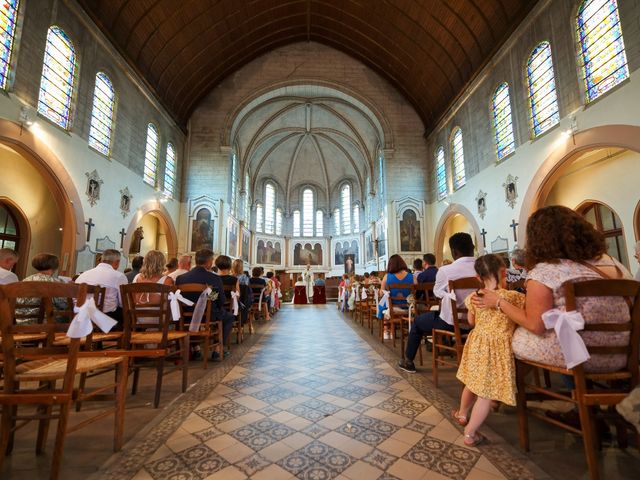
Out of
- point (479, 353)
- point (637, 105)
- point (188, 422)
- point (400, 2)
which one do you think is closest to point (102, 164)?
point (188, 422)

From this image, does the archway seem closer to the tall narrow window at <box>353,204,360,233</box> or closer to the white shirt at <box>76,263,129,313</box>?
the tall narrow window at <box>353,204,360,233</box>

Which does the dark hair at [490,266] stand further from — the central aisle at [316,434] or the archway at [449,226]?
the archway at [449,226]

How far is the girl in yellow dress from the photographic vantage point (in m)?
1.74

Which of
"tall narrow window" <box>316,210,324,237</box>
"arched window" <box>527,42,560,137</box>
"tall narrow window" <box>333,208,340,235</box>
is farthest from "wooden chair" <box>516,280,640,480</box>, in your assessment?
"tall narrow window" <box>316,210,324,237</box>

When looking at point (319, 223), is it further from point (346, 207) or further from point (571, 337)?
point (571, 337)

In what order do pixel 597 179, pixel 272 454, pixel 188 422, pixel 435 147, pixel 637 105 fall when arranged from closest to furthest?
pixel 272 454 → pixel 188 422 → pixel 637 105 → pixel 597 179 → pixel 435 147

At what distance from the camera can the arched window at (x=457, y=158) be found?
1158 cm

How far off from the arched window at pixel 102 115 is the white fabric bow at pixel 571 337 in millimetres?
10033

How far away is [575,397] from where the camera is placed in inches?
60.6

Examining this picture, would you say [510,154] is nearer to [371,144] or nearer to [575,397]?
[575,397]

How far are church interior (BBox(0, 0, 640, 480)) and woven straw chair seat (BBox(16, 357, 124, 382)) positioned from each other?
27 mm

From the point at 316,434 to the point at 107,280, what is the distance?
8.20ft

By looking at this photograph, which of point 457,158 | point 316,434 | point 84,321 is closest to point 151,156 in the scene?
point 457,158

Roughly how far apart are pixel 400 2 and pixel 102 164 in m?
10.5
